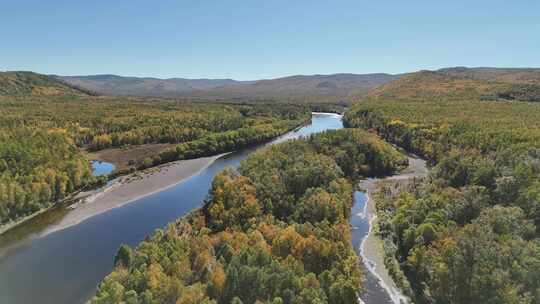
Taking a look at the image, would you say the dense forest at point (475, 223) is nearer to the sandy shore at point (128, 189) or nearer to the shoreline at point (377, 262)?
the shoreline at point (377, 262)

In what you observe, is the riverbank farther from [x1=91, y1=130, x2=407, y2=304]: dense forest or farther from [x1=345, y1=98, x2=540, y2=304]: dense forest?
[x1=91, y1=130, x2=407, y2=304]: dense forest

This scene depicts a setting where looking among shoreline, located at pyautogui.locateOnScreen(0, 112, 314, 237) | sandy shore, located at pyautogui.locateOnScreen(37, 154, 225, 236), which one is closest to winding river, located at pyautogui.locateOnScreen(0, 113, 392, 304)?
shoreline, located at pyautogui.locateOnScreen(0, 112, 314, 237)

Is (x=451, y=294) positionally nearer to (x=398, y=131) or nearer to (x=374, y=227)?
(x=374, y=227)

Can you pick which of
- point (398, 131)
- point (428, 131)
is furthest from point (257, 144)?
point (428, 131)

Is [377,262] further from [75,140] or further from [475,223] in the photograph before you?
[75,140]

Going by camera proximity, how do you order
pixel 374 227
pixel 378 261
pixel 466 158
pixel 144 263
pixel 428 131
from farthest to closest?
pixel 428 131, pixel 466 158, pixel 374 227, pixel 378 261, pixel 144 263

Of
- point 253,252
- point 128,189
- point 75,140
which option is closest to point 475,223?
point 253,252

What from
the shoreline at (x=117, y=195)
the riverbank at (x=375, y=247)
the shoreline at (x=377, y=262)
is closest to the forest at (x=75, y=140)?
the shoreline at (x=117, y=195)
